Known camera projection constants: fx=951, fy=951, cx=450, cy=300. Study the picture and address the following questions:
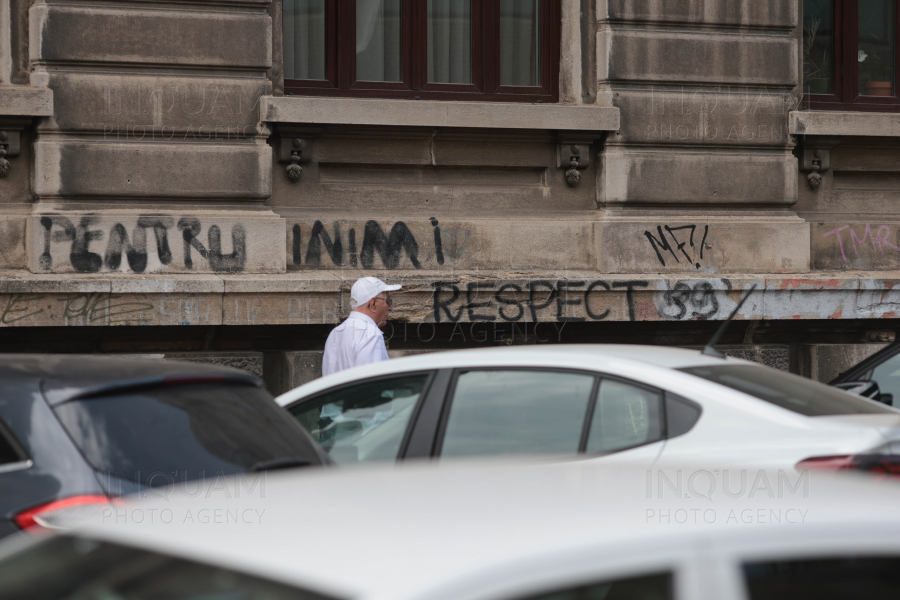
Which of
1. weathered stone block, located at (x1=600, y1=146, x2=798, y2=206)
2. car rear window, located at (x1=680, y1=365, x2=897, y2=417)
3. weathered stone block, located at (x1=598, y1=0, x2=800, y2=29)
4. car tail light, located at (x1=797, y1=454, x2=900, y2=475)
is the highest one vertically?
weathered stone block, located at (x1=598, y1=0, x2=800, y2=29)

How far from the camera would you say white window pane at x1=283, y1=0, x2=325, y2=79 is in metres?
8.53

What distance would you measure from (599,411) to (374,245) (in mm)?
4918

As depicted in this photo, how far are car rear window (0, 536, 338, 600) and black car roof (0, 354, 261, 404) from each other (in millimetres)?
1271

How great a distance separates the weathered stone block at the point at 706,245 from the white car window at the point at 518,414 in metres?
4.91

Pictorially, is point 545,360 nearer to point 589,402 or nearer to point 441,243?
point 589,402

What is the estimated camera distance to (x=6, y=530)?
8.93 ft

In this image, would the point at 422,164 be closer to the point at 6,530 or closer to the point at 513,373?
the point at 513,373

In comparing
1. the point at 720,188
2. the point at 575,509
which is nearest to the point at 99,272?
the point at 720,188

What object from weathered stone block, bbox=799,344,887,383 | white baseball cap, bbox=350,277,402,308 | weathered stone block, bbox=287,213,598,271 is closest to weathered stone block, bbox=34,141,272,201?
weathered stone block, bbox=287,213,598,271

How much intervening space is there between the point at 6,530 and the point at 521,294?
577 centimetres

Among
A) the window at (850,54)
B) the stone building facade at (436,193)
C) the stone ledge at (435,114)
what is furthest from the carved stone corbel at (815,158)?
the stone ledge at (435,114)

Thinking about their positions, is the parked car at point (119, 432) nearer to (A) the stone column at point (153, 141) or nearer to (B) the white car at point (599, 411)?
(B) the white car at point (599, 411)

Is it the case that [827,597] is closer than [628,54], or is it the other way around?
[827,597]

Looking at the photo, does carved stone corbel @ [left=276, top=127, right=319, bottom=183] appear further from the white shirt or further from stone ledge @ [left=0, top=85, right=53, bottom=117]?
the white shirt
